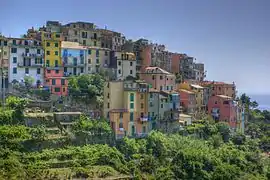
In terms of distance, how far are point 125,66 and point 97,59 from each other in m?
3.17

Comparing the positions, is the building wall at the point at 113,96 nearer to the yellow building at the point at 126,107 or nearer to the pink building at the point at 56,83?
the yellow building at the point at 126,107

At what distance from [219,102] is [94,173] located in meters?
24.8

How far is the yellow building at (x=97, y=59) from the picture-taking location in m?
42.2

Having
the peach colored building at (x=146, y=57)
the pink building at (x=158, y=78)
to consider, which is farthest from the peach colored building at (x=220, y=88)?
the pink building at (x=158, y=78)

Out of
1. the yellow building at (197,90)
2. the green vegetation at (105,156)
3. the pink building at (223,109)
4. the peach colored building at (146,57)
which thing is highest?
the peach colored building at (146,57)

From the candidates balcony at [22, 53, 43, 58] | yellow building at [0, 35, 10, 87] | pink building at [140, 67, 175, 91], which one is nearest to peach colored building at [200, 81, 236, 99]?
pink building at [140, 67, 175, 91]

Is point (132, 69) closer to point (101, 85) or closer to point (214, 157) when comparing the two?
point (101, 85)

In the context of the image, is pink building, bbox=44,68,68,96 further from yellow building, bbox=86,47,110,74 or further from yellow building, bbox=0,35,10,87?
yellow building, bbox=86,47,110,74

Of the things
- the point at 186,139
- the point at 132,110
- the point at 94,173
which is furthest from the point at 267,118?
the point at 94,173

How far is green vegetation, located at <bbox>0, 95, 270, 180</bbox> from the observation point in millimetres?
27547

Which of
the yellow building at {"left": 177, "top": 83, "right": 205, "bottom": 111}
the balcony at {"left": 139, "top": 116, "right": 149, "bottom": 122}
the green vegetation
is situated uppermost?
the yellow building at {"left": 177, "top": 83, "right": 205, "bottom": 111}

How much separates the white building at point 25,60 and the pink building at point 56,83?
622 mm

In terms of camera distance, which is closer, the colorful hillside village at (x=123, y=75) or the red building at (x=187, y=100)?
the colorful hillside village at (x=123, y=75)

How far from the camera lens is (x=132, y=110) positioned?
35719 mm
